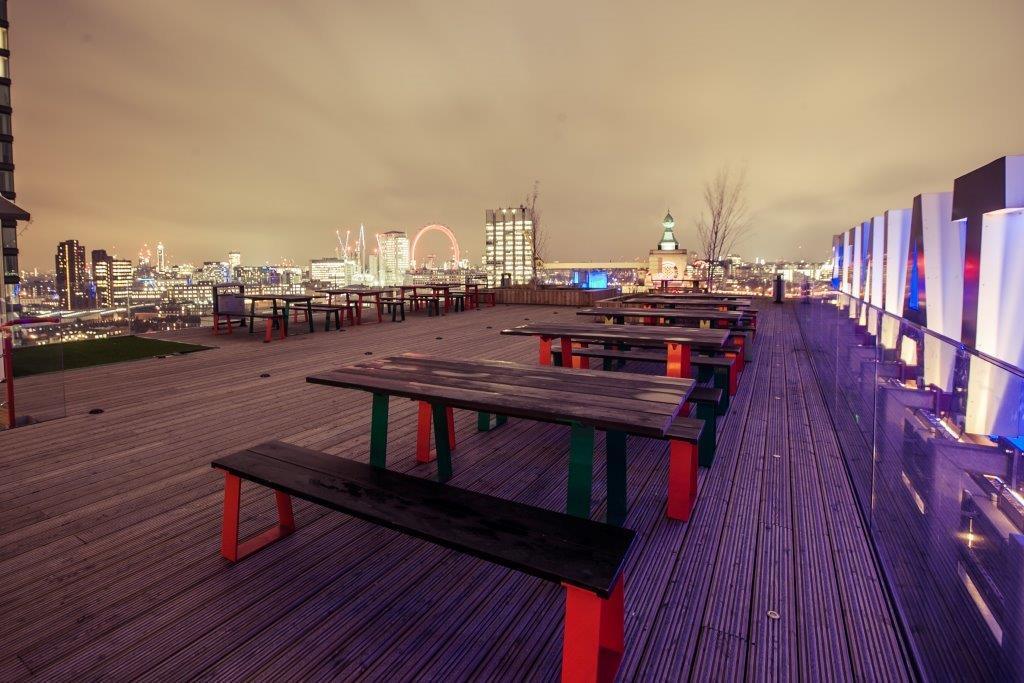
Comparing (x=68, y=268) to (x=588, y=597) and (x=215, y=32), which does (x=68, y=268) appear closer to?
(x=215, y=32)

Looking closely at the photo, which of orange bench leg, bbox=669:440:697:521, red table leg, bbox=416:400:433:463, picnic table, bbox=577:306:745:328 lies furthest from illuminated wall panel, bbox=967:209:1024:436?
red table leg, bbox=416:400:433:463

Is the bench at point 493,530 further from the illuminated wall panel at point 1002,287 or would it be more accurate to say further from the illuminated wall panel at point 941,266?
the illuminated wall panel at point 941,266

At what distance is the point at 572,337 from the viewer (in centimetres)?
400

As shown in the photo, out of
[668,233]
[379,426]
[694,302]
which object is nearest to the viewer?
[379,426]

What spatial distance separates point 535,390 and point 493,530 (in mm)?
876

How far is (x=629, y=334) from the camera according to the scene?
389cm

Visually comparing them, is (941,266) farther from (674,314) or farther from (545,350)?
(545,350)

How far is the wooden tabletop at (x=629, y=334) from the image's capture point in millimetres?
3576

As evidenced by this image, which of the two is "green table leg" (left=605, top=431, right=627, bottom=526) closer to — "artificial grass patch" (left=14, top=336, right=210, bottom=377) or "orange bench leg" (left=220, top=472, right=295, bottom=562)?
"orange bench leg" (left=220, top=472, right=295, bottom=562)

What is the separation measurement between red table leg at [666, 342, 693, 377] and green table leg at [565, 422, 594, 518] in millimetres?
1990

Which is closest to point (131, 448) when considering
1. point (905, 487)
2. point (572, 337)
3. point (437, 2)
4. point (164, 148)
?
point (572, 337)

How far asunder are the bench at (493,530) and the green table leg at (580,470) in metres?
0.47

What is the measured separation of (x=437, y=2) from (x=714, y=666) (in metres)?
17.2

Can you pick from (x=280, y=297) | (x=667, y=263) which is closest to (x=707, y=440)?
(x=280, y=297)
